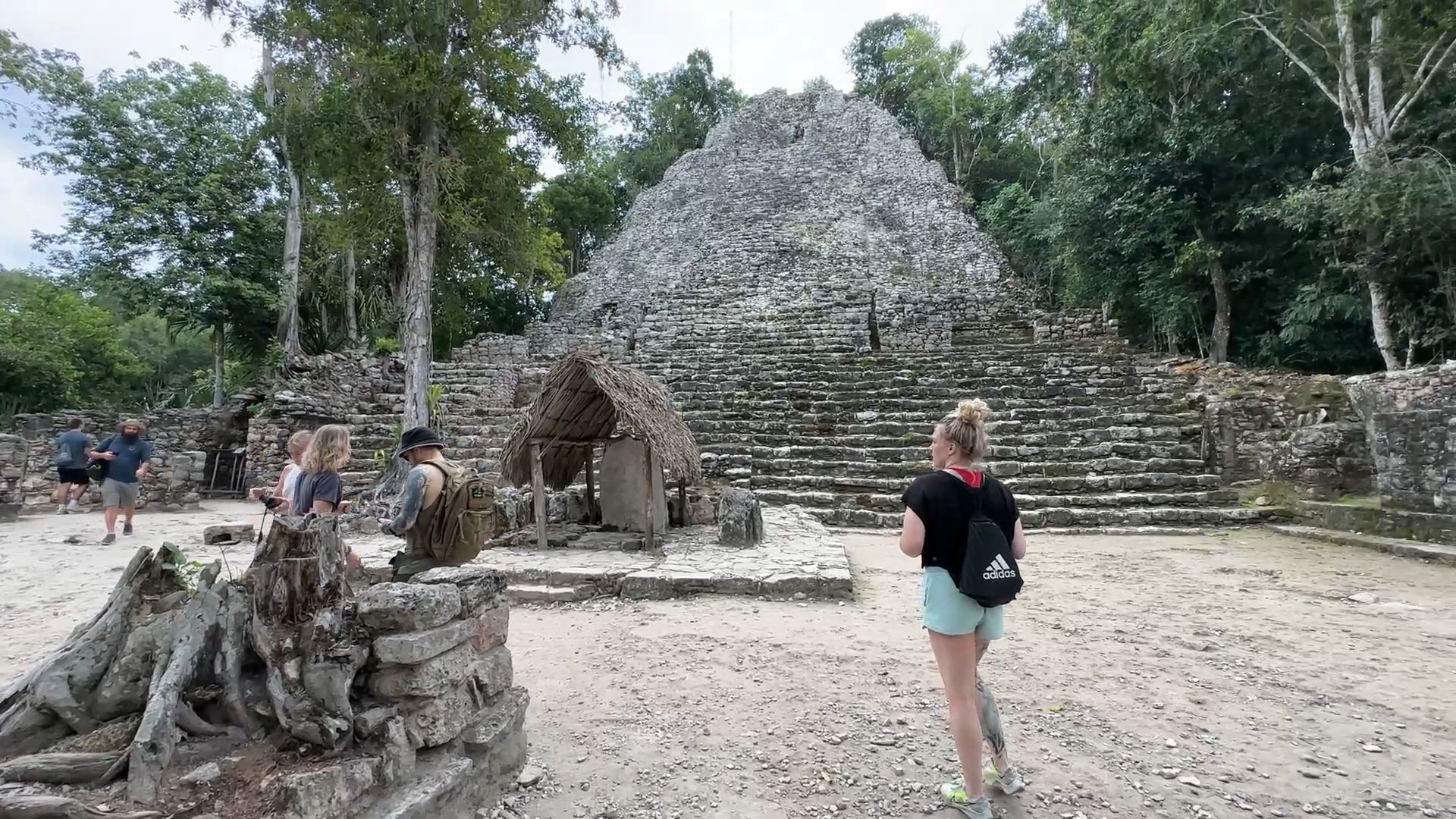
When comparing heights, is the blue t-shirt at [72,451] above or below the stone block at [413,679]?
above

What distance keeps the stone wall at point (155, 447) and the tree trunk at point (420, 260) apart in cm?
447

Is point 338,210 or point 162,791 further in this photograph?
point 338,210

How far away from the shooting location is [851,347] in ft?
45.3

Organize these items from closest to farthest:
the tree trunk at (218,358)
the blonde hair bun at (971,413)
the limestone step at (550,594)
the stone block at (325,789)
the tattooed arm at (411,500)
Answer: the stone block at (325,789), the blonde hair bun at (971,413), the tattooed arm at (411,500), the limestone step at (550,594), the tree trunk at (218,358)

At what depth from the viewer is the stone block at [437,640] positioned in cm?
198

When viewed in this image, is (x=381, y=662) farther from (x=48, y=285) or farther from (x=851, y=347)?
(x=48, y=285)

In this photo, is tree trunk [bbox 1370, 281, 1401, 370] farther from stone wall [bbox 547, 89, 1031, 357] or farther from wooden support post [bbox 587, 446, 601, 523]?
wooden support post [bbox 587, 446, 601, 523]

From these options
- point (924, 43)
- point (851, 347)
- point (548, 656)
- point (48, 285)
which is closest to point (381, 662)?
point (548, 656)

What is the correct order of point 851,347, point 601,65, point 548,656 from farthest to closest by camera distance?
point 851,347 < point 601,65 < point 548,656

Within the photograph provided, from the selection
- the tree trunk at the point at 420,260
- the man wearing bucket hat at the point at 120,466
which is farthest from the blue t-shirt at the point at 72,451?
the tree trunk at the point at 420,260

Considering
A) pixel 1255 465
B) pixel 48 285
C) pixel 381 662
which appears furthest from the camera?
pixel 48 285

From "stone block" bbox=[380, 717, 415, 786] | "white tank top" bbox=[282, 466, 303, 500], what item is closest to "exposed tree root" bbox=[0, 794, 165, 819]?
"stone block" bbox=[380, 717, 415, 786]

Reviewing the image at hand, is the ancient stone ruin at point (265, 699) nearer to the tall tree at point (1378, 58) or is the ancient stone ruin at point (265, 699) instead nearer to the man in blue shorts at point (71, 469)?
the man in blue shorts at point (71, 469)

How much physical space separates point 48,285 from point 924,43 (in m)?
34.5
